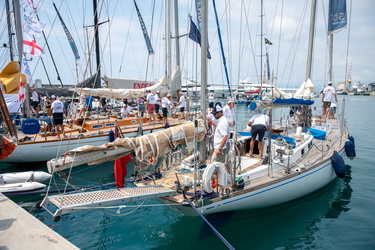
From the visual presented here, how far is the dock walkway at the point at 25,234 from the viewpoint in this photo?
430 cm

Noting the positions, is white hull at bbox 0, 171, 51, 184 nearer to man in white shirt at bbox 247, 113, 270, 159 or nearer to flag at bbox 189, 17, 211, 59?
man in white shirt at bbox 247, 113, 270, 159

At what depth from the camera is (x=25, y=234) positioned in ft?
15.2

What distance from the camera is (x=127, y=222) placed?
674 centimetres

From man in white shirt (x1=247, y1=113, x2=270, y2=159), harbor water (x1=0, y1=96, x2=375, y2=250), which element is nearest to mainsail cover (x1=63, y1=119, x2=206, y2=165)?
harbor water (x1=0, y1=96, x2=375, y2=250)

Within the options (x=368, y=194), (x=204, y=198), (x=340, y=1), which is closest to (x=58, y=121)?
(x=204, y=198)

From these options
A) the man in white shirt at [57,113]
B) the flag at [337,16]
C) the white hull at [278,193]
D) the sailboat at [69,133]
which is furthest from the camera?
the flag at [337,16]

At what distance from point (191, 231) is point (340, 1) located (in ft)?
40.2

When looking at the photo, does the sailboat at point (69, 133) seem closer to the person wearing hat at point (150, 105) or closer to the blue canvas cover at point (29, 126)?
the blue canvas cover at point (29, 126)

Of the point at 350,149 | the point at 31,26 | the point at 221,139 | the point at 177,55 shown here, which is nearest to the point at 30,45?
the point at 31,26

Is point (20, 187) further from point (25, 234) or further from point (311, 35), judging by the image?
point (311, 35)

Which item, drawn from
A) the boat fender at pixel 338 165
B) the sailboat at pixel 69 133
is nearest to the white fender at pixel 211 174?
the sailboat at pixel 69 133

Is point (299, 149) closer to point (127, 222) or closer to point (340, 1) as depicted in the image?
point (127, 222)

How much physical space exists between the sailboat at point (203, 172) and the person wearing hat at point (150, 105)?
6785mm

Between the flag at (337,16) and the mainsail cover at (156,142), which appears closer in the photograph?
the mainsail cover at (156,142)
